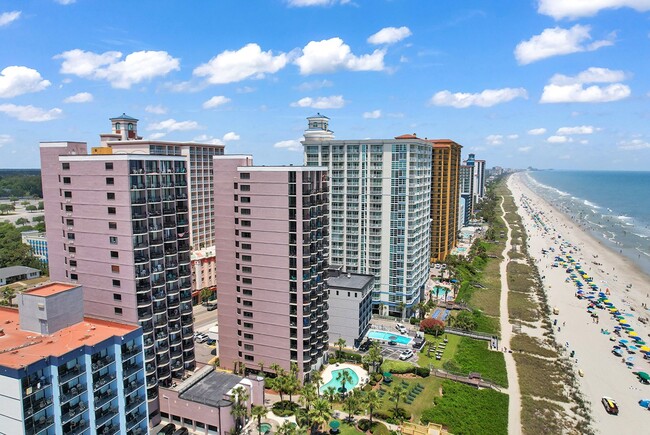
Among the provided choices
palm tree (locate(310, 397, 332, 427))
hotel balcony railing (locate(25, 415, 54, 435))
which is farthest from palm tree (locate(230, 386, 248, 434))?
hotel balcony railing (locate(25, 415, 54, 435))

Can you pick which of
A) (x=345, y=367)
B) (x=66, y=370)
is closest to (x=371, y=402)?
(x=345, y=367)

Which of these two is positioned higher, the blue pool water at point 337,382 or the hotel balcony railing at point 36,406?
the hotel balcony railing at point 36,406

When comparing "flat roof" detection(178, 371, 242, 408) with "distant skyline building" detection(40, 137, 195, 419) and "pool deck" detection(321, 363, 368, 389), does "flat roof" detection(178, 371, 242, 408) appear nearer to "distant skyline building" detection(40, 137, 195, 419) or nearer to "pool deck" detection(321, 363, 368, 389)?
"distant skyline building" detection(40, 137, 195, 419)

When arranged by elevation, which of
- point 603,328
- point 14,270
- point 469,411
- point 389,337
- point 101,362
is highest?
point 101,362

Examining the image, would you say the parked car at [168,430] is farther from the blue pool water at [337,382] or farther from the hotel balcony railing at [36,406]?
the blue pool water at [337,382]

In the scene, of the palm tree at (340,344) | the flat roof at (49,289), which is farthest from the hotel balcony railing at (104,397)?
the palm tree at (340,344)

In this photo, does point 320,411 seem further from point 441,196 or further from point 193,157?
point 441,196

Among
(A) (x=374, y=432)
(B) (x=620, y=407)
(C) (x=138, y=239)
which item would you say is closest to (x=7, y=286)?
(C) (x=138, y=239)
